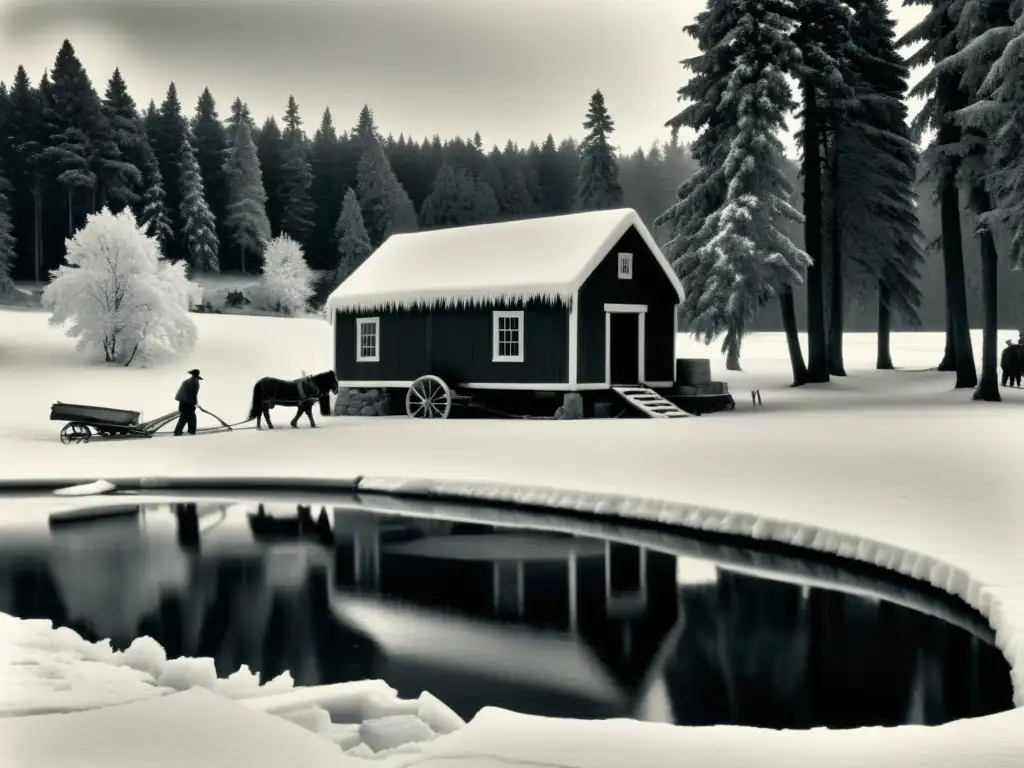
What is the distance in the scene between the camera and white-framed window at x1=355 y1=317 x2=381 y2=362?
30.2 meters

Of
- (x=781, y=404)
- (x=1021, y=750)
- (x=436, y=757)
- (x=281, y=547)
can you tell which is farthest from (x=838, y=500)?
(x=781, y=404)

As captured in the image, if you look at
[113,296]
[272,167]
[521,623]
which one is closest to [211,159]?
[272,167]

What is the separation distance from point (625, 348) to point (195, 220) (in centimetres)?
4601

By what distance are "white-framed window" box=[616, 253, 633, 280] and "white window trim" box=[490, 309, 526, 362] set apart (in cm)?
283

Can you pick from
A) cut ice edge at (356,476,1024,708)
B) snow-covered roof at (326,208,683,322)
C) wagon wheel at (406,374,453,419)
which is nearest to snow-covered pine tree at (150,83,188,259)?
snow-covered roof at (326,208,683,322)

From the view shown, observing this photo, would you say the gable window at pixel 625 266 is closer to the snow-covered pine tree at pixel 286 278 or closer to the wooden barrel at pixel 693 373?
the wooden barrel at pixel 693 373

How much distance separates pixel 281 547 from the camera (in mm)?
12781

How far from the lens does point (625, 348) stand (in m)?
28.2

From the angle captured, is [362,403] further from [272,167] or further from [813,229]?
[272,167]

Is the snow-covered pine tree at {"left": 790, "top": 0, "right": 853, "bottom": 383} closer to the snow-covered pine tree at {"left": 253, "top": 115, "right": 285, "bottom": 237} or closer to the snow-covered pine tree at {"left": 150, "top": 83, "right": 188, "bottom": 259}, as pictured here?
the snow-covered pine tree at {"left": 150, "top": 83, "right": 188, "bottom": 259}

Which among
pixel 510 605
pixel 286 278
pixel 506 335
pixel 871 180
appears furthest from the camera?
pixel 286 278

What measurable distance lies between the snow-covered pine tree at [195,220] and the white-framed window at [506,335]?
4355 cm

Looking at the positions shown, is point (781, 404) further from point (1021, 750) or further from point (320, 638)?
point (1021, 750)

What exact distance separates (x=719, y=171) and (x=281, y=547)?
23.5 m
